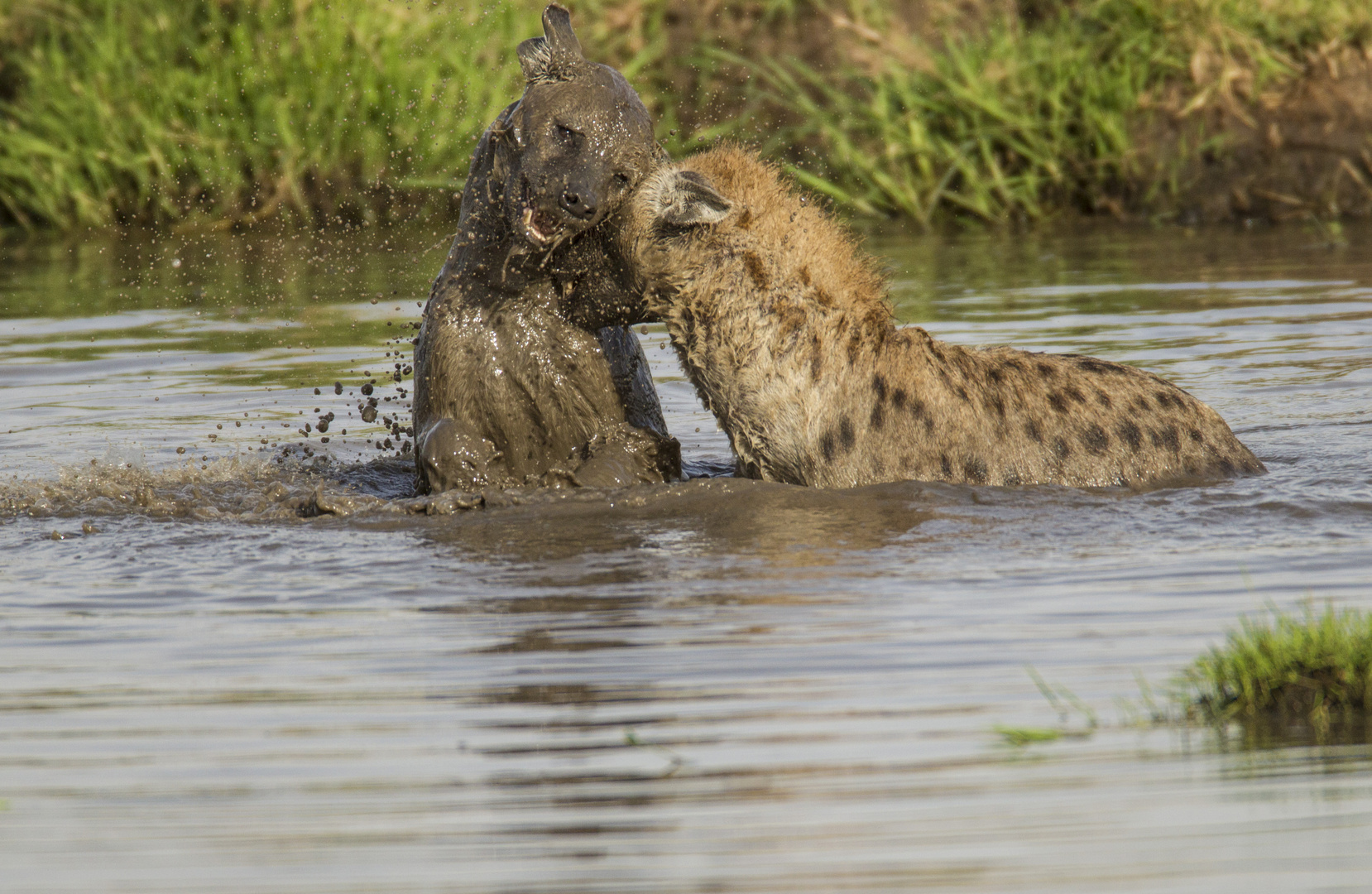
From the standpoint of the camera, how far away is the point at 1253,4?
47.3ft

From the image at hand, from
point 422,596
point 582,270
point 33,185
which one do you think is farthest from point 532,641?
point 33,185

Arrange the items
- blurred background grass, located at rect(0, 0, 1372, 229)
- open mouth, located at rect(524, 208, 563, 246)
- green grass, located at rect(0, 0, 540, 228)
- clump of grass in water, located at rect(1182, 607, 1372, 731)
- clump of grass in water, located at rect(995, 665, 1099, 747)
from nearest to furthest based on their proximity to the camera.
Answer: clump of grass in water, located at rect(995, 665, 1099, 747), clump of grass in water, located at rect(1182, 607, 1372, 731), open mouth, located at rect(524, 208, 563, 246), blurred background grass, located at rect(0, 0, 1372, 229), green grass, located at rect(0, 0, 540, 228)

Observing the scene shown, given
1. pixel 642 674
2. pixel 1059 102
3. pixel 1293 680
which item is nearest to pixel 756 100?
pixel 1059 102

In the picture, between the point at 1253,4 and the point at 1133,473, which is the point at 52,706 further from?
the point at 1253,4

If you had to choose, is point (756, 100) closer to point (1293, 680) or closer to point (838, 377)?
point (838, 377)

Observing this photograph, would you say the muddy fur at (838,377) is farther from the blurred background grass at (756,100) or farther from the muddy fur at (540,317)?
the blurred background grass at (756,100)

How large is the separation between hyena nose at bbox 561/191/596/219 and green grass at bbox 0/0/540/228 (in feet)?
29.8

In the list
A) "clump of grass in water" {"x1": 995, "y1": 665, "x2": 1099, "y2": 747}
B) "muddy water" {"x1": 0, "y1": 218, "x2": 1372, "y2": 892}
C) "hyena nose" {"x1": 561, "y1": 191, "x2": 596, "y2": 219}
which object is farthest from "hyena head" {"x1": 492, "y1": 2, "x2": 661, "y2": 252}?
"clump of grass in water" {"x1": 995, "y1": 665, "x2": 1099, "y2": 747}

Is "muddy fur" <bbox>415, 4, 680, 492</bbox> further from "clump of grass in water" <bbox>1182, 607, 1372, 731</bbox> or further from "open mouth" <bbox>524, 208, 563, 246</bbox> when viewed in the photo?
"clump of grass in water" <bbox>1182, 607, 1372, 731</bbox>

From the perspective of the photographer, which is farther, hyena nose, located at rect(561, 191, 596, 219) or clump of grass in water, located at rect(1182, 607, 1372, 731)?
hyena nose, located at rect(561, 191, 596, 219)

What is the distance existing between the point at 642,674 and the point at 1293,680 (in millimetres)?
1466

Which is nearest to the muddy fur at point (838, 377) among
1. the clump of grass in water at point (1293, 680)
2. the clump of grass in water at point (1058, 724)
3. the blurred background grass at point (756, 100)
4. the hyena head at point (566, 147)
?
the hyena head at point (566, 147)

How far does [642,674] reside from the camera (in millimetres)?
4500

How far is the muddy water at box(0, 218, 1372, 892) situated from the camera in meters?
3.40
